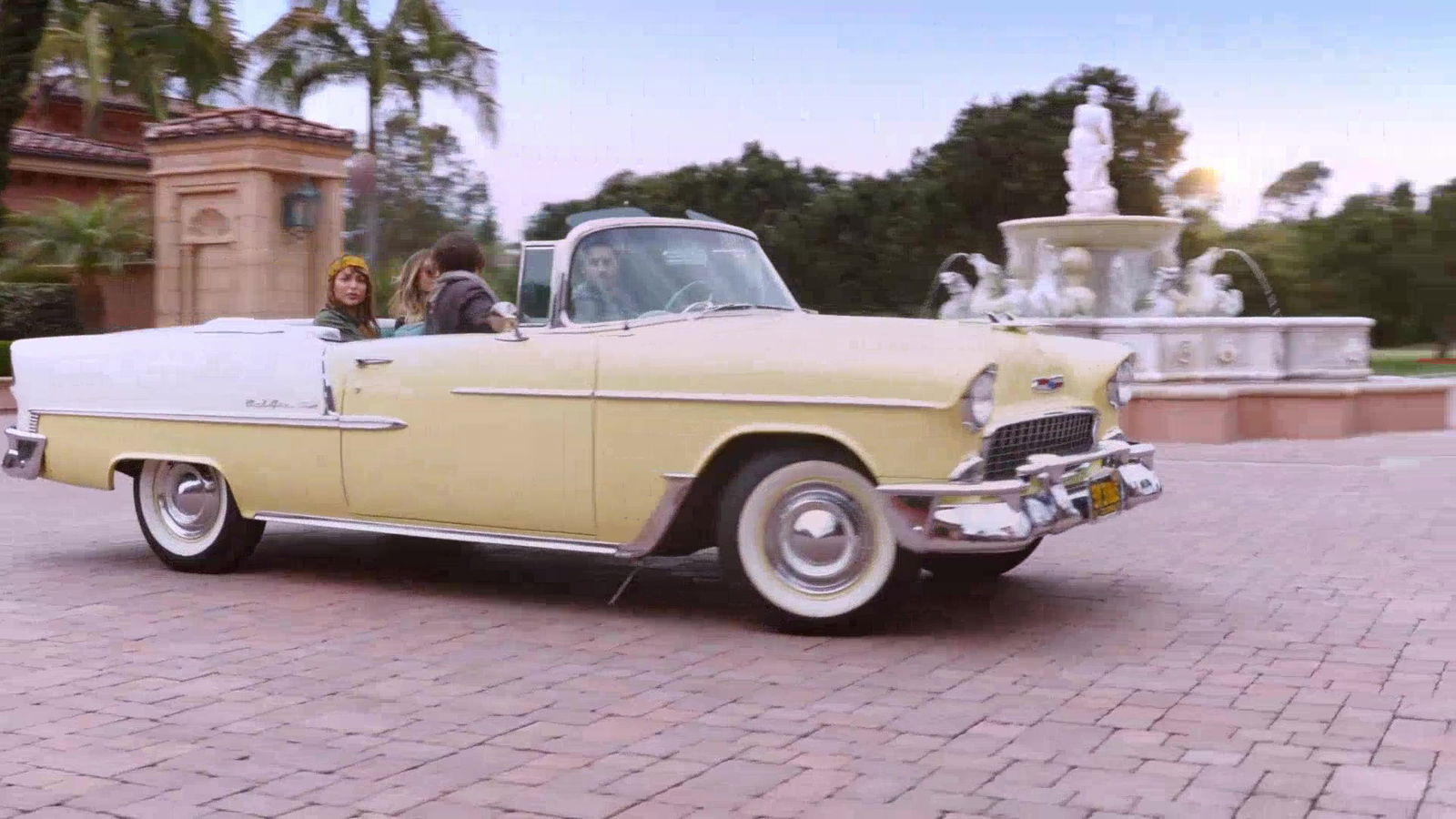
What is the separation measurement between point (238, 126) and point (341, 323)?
13.7 meters

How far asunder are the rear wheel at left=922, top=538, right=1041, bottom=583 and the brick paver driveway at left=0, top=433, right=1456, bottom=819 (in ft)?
0.33

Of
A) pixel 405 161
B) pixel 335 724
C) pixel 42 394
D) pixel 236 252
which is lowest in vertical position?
pixel 335 724

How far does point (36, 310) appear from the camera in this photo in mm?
22547

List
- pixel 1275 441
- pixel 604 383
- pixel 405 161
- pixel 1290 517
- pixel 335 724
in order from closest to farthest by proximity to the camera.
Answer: pixel 335 724 < pixel 604 383 < pixel 1290 517 < pixel 1275 441 < pixel 405 161

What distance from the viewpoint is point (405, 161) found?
33.6 meters

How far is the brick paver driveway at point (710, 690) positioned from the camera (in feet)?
13.0

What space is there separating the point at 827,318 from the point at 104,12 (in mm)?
24503

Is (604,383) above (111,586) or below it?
above

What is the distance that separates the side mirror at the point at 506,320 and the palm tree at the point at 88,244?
18989 millimetres

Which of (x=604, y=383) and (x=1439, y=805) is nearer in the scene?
(x=1439, y=805)

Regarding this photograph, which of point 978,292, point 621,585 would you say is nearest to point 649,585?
point 621,585

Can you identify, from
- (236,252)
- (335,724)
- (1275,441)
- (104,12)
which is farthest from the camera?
(104,12)

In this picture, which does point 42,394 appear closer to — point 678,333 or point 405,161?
point 678,333

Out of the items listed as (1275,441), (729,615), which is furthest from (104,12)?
(729,615)
